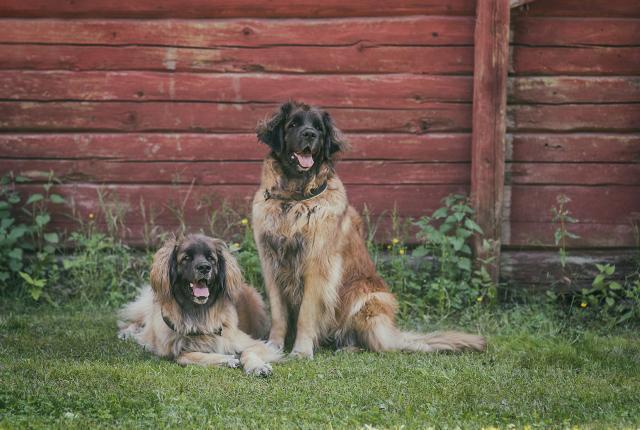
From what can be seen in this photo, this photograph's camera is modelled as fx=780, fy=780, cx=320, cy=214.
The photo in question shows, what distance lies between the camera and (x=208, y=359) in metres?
4.93

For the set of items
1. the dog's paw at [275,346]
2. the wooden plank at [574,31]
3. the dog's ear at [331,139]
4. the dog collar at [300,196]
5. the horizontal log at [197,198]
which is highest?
the wooden plank at [574,31]

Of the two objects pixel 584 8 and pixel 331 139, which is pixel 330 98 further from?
pixel 584 8

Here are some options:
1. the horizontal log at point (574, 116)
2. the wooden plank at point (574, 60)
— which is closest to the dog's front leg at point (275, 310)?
the horizontal log at point (574, 116)

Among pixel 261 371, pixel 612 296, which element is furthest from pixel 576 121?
pixel 261 371

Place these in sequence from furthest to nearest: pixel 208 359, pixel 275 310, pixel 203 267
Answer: pixel 275 310 < pixel 208 359 < pixel 203 267

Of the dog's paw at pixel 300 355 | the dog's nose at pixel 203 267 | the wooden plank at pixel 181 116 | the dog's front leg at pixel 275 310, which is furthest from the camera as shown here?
the wooden plank at pixel 181 116

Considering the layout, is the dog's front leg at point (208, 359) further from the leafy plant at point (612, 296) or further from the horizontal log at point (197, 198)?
the leafy plant at point (612, 296)

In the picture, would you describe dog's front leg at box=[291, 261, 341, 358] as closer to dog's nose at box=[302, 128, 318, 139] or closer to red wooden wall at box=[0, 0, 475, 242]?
dog's nose at box=[302, 128, 318, 139]

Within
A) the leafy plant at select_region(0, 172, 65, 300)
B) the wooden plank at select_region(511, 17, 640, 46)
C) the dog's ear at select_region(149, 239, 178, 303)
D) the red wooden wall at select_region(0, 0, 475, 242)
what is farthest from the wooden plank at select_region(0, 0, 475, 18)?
the dog's ear at select_region(149, 239, 178, 303)

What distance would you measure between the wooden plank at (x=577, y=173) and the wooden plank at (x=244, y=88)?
85cm

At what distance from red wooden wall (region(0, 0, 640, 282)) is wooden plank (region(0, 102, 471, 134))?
0.01 m

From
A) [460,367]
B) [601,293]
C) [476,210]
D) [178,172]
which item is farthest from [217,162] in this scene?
[601,293]

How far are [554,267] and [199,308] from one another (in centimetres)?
352

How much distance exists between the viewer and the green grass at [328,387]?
384cm
